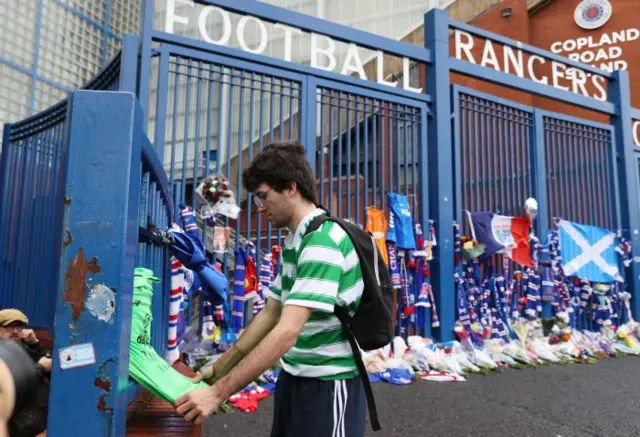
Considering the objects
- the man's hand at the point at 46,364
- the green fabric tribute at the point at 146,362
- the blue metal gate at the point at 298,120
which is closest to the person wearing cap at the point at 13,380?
the man's hand at the point at 46,364

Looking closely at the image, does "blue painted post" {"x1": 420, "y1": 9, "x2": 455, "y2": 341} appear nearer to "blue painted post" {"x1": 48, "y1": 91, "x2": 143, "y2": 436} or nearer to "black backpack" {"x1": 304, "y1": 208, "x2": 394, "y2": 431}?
"black backpack" {"x1": 304, "y1": 208, "x2": 394, "y2": 431}

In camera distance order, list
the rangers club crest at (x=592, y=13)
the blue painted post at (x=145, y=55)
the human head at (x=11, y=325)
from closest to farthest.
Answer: the human head at (x=11, y=325), the blue painted post at (x=145, y=55), the rangers club crest at (x=592, y=13)

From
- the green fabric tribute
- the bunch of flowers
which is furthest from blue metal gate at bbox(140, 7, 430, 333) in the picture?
the green fabric tribute

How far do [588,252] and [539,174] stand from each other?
4.77 ft

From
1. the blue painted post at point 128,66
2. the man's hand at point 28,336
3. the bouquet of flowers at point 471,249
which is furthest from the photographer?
the bouquet of flowers at point 471,249

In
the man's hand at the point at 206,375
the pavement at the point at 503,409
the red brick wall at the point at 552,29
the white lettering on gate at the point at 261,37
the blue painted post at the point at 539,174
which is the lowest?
the pavement at the point at 503,409

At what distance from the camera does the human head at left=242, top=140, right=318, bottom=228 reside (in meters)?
1.72

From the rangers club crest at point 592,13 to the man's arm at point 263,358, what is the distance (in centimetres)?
1216

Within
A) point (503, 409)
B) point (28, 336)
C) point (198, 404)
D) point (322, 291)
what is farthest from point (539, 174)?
point (198, 404)

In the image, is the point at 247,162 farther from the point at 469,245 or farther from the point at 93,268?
the point at 93,268

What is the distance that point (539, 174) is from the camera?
7898 millimetres

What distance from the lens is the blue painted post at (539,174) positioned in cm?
777

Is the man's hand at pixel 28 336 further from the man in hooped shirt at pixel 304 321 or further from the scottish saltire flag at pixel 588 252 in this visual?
the scottish saltire flag at pixel 588 252

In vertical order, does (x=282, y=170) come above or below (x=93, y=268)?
above
